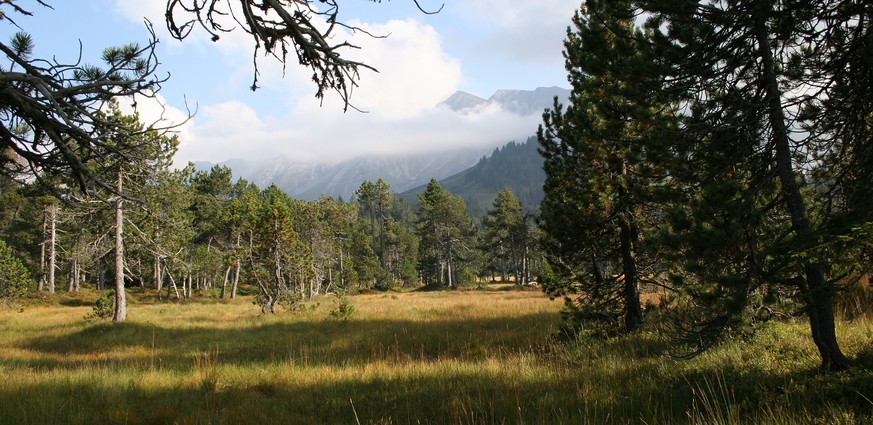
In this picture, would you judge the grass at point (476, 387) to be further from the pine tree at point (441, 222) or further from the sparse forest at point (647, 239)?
the pine tree at point (441, 222)

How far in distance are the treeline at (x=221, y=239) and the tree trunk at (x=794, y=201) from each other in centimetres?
1543

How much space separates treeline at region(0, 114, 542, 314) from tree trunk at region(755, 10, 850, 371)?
15.4m

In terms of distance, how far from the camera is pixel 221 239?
42938 millimetres

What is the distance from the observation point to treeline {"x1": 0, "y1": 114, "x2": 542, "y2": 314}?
17188mm

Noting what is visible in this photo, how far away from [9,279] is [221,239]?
22.3m

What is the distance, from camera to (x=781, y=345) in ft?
18.4

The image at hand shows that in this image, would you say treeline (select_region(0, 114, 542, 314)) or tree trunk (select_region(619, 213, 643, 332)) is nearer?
tree trunk (select_region(619, 213, 643, 332))

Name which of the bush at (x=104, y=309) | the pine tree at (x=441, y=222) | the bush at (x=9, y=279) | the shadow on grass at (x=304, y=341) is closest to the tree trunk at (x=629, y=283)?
the shadow on grass at (x=304, y=341)

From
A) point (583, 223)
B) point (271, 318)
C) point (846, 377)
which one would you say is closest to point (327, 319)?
point (271, 318)

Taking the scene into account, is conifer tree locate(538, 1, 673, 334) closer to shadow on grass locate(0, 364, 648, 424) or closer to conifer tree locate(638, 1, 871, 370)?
→ conifer tree locate(638, 1, 871, 370)

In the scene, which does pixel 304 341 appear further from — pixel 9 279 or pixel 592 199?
pixel 9 279

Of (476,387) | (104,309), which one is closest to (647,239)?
(476,387)

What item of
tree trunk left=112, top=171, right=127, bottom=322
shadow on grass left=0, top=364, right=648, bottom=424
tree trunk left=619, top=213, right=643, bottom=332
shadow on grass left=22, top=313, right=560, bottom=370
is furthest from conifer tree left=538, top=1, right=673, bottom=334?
tree trunk left=112, top=171, right=127, bottom=322

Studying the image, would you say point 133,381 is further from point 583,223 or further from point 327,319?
point 327,319
